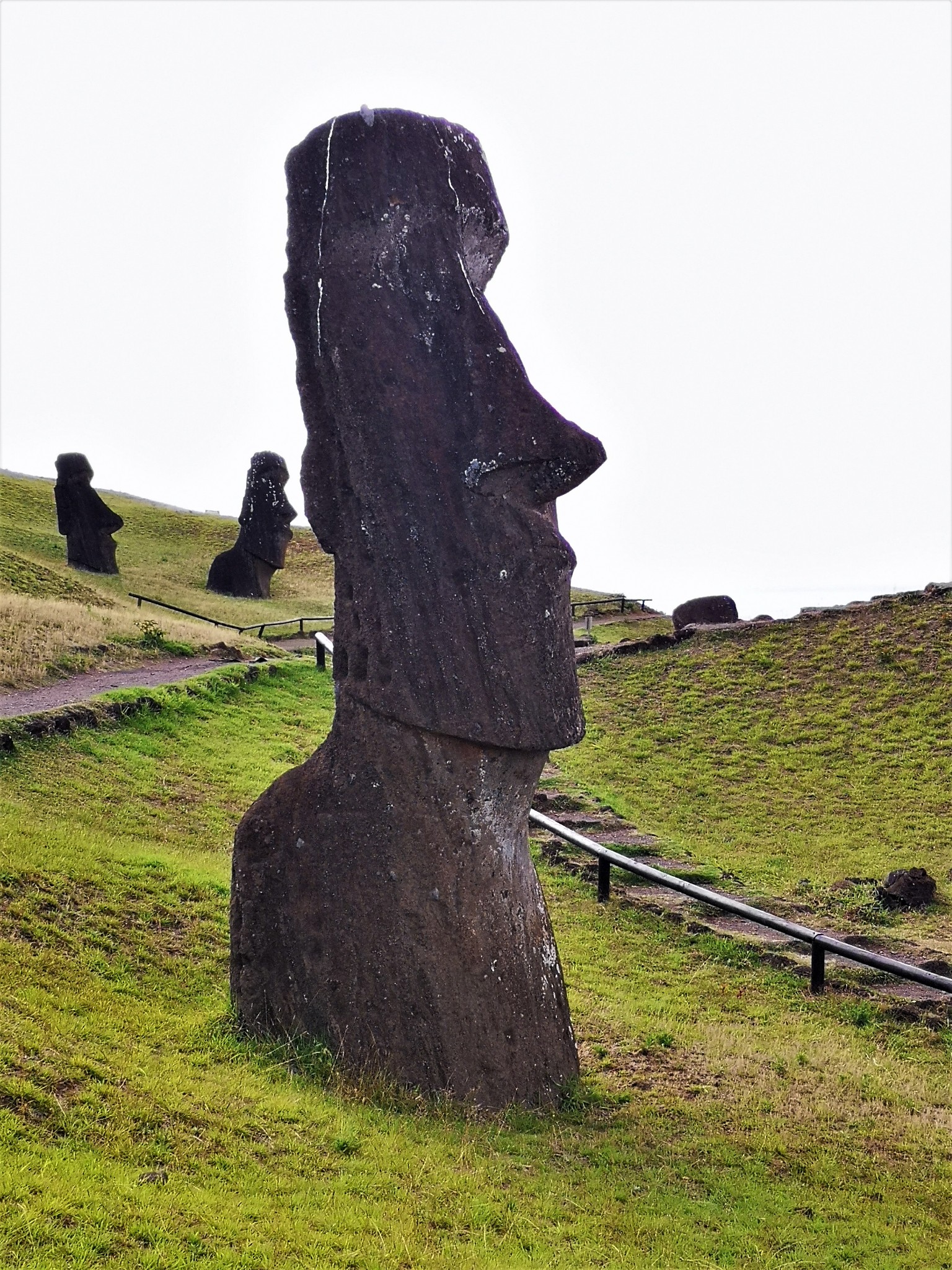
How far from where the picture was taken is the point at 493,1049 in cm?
624

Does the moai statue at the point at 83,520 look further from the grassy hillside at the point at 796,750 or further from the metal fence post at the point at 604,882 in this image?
the metal fence post at the point at 604,882

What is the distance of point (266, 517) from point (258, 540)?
77 cm

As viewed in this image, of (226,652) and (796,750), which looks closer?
(796,750)

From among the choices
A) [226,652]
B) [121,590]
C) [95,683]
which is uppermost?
[121,590]

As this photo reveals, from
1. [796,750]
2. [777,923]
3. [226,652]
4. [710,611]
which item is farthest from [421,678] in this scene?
[710,611]

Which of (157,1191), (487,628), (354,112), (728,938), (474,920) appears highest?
(354,112)

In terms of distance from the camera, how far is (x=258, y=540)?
112 feet

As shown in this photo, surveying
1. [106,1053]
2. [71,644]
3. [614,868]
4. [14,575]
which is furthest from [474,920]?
[14,575]

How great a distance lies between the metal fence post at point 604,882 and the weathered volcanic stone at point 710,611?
1427cm

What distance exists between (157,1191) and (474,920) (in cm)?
243

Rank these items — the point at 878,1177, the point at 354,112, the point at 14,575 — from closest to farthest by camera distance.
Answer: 1. the point at 878,1177
2. the point at 354,112
3. the point at 14,575

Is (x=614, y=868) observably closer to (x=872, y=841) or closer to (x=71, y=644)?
(x=872, y=841)

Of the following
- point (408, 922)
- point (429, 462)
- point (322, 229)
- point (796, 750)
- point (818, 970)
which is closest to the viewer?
point (408, 922)

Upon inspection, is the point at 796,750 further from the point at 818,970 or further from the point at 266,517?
the point at 266,517
